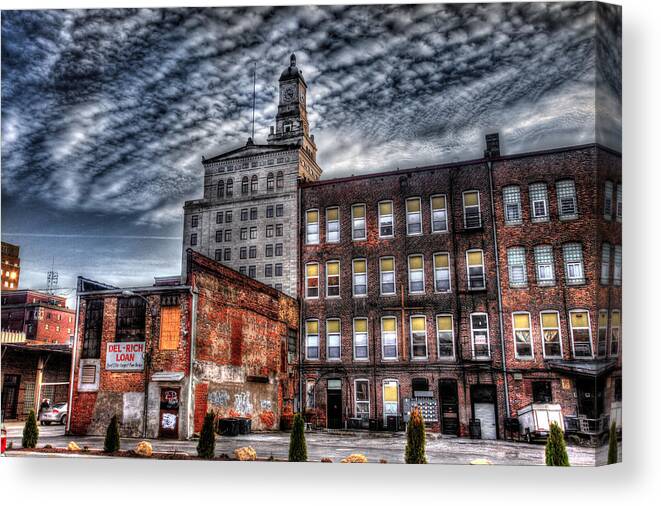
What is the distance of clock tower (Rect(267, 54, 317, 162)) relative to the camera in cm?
2413

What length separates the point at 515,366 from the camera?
23547mm

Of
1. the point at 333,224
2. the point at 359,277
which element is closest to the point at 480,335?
the point at 359,277

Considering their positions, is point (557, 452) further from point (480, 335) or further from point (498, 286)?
point (498, 286)

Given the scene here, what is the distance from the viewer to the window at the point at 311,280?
1071 inches

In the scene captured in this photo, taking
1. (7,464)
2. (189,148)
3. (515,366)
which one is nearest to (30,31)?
(189,148)

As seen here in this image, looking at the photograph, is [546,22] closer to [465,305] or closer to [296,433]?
[465,305]

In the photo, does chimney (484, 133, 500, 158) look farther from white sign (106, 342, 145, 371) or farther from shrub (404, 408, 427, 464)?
white sign (106, 342, 145, 371)

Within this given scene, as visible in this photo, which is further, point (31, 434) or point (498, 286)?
point (498, 286)

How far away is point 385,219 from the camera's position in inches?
1040

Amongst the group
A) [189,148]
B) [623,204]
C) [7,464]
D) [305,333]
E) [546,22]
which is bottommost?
[7,464]

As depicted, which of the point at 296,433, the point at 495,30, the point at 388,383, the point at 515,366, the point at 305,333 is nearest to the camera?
the point at 296,433

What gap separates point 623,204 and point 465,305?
269 inches

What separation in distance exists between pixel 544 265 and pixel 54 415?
67.7 ft

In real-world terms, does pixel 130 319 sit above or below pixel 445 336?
above
